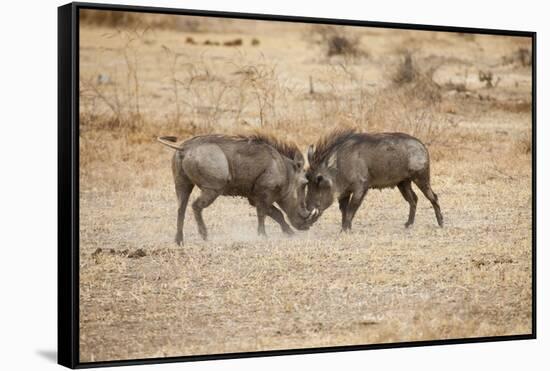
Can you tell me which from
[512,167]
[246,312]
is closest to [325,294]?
[246,312]

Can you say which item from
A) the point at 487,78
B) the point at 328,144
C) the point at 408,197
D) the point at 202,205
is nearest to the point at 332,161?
the point at 328,144

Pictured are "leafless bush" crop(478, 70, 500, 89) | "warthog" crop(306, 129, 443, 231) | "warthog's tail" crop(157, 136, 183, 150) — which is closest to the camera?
"warthog's tail" crop(157, 136, 183, 150)

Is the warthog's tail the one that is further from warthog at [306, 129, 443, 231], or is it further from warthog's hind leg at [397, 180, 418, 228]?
warthog's hind leg at [397, 180, 418, 228]

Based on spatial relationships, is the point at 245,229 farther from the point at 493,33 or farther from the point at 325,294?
the point at 493,33

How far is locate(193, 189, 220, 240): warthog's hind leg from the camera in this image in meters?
8.41

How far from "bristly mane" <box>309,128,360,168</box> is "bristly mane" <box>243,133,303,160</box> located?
0.13 metres

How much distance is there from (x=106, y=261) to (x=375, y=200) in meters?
2.00

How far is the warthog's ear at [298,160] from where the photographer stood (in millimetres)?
8742

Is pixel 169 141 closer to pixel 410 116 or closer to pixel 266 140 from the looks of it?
pixel 266 140

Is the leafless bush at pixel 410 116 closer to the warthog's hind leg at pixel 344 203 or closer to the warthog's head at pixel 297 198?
the warthog's hind leg at pixel 344 203

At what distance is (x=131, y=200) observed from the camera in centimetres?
819

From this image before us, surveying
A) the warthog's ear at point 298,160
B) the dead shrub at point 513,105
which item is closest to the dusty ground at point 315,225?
the dead shrub at point 513,105

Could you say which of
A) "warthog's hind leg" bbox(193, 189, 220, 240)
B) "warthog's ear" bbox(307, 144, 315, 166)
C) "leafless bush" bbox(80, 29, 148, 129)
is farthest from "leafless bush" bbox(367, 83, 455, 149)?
"leafless bush" bbox(80, 29, 148, 129)

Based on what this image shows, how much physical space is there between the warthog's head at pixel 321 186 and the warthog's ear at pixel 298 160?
89mm
